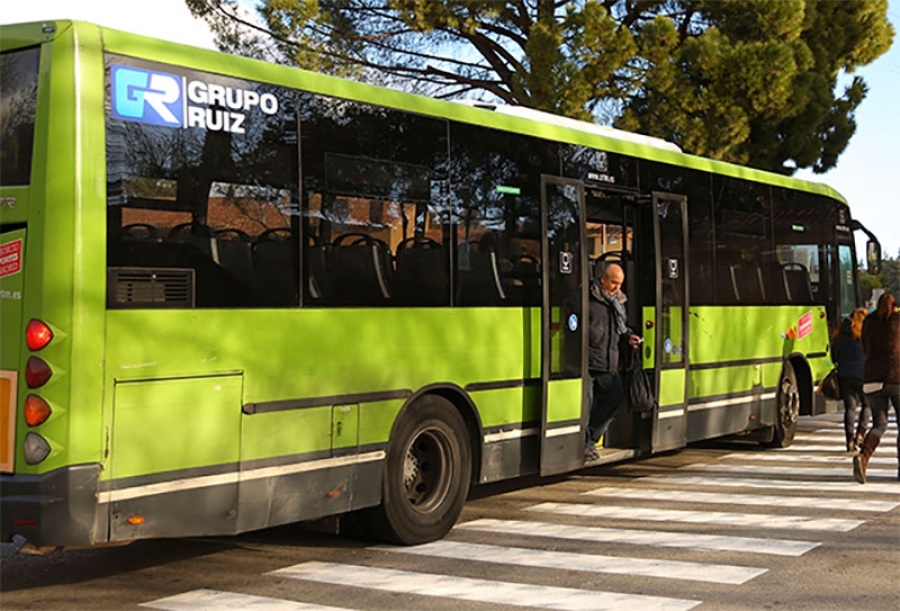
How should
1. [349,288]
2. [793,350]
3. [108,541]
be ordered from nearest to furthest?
[108,541], [349,288], [793,350]

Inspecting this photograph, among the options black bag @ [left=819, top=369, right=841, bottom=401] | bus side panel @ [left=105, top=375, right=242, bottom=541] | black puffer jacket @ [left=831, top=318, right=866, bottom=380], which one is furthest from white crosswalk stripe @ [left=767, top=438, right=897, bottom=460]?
bus side panel @ [left=105, top=375, right=242, bottom=541]

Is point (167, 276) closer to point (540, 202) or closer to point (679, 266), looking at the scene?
point (540, 202)

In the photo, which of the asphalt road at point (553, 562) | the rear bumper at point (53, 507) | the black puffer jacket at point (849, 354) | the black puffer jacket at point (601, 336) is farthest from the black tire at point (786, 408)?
the rear bumper at point (53, 507)

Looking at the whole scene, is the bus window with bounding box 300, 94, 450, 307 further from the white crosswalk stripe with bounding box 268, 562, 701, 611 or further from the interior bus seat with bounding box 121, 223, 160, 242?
the white crosswalk stripe with bounding box 268, 562, 701, 611

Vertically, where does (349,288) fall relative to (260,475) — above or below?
above

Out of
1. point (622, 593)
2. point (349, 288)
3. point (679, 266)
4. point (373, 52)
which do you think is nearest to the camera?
point (622, 593)

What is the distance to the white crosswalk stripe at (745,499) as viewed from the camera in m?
10.2

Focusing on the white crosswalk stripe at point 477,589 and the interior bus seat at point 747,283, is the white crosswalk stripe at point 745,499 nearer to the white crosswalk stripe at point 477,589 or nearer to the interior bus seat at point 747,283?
the interior bus seat at point 747,283

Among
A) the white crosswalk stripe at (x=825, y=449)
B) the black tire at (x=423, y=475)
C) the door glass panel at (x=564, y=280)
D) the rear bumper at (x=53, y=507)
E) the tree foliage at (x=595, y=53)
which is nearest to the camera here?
the rear bumper at (x=53, y=507)

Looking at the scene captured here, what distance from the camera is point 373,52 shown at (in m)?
23.7

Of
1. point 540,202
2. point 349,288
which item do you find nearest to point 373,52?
point 540,202

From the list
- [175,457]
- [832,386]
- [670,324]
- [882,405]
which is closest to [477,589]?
[175,457]

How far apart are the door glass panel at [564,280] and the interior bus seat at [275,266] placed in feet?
9.94

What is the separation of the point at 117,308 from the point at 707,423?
7.86 m
